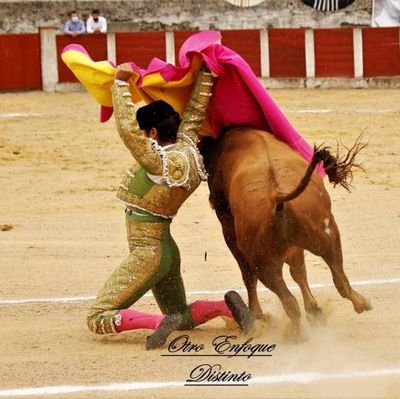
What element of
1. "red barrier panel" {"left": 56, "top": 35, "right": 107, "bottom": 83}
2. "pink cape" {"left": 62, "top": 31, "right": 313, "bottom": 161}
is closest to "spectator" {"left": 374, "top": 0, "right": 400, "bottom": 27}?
"red barrier panel" {"left": 56, "top": 35, "right": 107, "bottom": 83}

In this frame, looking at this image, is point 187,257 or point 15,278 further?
point 187,257

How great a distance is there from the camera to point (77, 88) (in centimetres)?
1576

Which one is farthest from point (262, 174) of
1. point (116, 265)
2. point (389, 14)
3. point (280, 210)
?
point (389, 14)

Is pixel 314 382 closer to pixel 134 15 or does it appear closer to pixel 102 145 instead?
pixel 102 145

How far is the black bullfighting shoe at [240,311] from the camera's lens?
4.99 m

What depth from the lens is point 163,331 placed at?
5012 mm

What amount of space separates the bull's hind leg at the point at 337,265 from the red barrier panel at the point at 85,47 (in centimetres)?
1111

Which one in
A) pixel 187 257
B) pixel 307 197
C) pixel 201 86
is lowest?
pixel 187 257

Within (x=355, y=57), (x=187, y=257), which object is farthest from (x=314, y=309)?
(x=355, y=57)

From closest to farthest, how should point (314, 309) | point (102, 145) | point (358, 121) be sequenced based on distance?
point (314, 309), point (102, 145), point (358, 121)

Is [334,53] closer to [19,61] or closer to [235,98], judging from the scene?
[19,61]

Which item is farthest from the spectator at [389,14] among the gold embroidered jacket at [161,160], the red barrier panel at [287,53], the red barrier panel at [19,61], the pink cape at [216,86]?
the gold embroidered jacket at [161,160]

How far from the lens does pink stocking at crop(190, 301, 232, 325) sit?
17.3 feet

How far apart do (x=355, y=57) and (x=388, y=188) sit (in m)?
6.55
